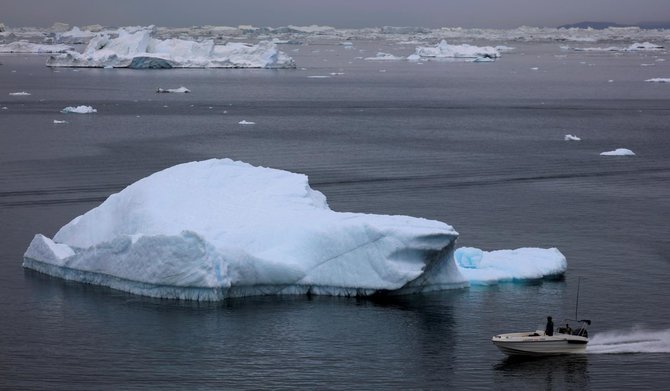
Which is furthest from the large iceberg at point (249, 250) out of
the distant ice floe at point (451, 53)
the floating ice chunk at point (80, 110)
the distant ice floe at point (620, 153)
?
the distant ice floe at point (451, 53)

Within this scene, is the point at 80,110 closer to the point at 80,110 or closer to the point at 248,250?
the point at 80,110

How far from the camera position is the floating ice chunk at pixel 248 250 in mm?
22734

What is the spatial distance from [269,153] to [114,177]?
9137mm

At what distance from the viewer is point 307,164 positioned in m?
44.0

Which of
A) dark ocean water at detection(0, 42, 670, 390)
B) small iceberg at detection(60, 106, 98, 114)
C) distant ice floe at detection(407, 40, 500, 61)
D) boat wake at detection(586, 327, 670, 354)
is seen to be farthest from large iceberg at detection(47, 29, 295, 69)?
boat wake at detection(586, 327, 670, 354)

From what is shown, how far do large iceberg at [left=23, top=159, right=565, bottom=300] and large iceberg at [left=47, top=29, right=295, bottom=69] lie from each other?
8257cm

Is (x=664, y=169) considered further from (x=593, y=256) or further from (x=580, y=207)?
(x=593, y=256)

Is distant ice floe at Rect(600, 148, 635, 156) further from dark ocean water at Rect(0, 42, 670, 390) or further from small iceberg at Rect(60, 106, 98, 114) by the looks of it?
small iceberg at Rect(60, 106, 98, 114)

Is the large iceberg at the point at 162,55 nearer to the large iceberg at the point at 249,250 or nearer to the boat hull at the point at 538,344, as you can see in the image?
the large iceberg at the point at 249,250

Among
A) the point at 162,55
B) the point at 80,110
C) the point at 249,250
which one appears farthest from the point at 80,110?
the point at 162,55

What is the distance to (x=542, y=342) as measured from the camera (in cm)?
1995

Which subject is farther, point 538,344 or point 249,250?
point 249,250

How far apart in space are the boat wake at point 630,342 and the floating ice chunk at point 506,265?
406cm

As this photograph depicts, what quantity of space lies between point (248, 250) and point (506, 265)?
6350 mm
